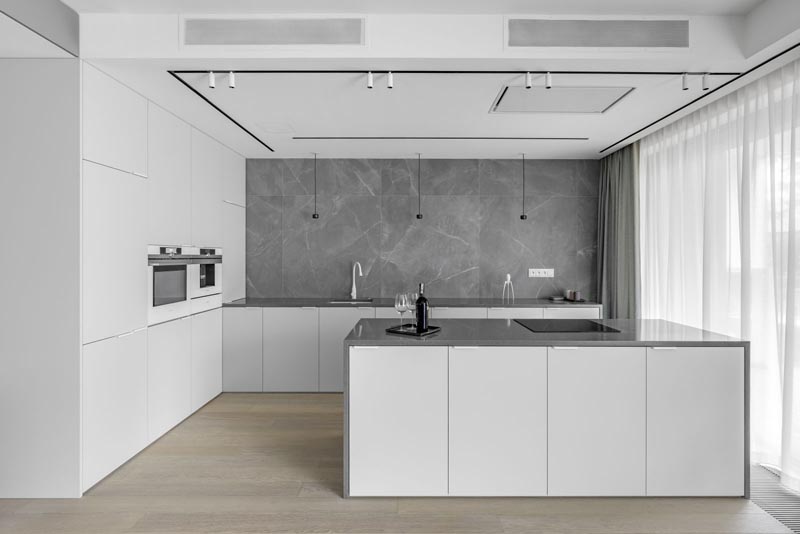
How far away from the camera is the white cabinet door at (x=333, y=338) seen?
4770mm

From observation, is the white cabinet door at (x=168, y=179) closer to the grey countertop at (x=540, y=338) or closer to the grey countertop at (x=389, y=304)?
the grey countertop at (x=389, y=304)

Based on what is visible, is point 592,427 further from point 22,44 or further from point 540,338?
point 22,44

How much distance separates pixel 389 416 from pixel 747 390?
184cm

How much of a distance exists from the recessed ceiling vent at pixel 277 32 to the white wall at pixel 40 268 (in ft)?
2.21

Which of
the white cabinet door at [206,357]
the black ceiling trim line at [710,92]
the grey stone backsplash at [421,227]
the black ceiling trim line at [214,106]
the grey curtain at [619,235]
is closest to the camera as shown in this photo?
the black ceiling trim line at [710,92]

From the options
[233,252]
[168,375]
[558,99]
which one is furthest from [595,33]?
[233,252]

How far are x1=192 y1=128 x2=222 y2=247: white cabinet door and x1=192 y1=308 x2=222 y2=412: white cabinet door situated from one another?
648 millimetres

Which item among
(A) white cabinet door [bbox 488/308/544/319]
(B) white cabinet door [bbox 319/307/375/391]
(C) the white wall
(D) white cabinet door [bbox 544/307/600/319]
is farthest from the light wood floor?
(D) white cabinet door [bbox 544/307/600/319]

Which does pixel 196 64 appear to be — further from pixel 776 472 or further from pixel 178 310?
pixel 776 472

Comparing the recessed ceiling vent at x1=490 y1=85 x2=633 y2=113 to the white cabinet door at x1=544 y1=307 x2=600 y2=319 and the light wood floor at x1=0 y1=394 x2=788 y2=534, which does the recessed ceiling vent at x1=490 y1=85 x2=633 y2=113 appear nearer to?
the white cabinet door at x1=544 y1=307 x2=600 y2=319

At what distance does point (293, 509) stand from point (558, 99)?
289cm

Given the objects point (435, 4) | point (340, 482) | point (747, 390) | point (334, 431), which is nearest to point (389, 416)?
point (340, 482)

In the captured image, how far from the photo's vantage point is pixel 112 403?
298 cm

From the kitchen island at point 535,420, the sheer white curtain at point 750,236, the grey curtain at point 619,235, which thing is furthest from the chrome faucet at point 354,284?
the sheer white curtain at point 750,236
